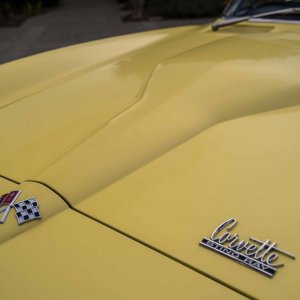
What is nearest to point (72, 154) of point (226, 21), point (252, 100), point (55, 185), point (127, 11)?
point (55, 185)

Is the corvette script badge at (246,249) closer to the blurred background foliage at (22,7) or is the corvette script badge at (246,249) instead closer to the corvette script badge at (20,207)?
the corvette script badge at (20,207)

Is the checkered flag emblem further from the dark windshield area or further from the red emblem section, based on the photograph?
the dark windshield area

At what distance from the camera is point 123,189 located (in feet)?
4.17

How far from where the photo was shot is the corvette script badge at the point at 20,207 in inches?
46.6

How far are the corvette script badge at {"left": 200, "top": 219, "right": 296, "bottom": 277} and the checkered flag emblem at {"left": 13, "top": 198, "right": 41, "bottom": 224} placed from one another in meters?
0.45

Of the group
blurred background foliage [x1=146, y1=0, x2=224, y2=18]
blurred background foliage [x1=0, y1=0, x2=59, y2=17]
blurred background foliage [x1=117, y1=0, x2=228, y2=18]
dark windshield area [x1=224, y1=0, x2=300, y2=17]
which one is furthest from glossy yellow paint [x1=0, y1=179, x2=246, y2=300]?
blurred background foliage [x1=0, y1=0, x2=59, y2=17]

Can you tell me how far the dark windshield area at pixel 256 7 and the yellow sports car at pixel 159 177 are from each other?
1.28ft

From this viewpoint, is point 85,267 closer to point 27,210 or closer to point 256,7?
point 27,210

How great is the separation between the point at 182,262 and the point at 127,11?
40.7 ft

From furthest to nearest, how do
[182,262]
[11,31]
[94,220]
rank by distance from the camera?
[11,31]
[94,220]
[182,262]

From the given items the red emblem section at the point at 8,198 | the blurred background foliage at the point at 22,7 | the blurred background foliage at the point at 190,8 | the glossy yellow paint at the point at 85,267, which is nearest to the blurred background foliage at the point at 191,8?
the blurred background foliage at the point at 190,8

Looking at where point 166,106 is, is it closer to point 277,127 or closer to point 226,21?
point 277,127

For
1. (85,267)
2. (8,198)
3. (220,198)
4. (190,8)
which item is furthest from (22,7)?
(85,267)

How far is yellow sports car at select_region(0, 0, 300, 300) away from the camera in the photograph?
99 cm
